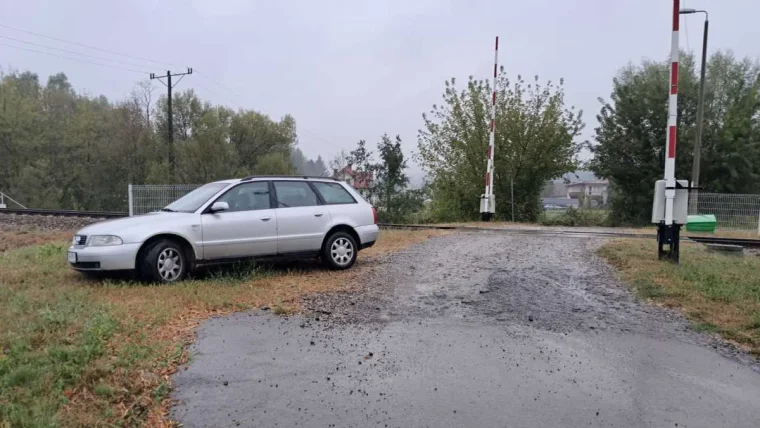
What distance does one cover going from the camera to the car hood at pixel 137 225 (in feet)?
22.0

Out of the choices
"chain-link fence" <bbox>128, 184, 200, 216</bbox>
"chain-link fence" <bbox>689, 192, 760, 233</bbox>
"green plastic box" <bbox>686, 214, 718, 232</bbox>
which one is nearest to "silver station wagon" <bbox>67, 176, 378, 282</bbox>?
"chain-link fence" <bbox>128, 184, 200, 216</bbox>

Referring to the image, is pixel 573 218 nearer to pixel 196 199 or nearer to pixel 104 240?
pixel 196 199

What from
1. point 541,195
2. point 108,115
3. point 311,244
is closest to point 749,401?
point 311,244

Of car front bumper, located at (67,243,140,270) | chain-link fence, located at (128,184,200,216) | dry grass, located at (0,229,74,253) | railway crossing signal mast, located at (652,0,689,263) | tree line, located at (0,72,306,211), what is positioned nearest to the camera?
car front bumper, located at (67,243,140,270)

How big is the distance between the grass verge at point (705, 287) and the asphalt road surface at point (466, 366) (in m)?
0.31

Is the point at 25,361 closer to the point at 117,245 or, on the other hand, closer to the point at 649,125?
the point at 117,245

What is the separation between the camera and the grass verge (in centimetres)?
518

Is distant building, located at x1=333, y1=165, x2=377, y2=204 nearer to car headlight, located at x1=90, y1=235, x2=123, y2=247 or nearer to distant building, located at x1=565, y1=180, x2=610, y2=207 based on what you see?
distant building, located at x1=565, y1=180, x2=610, y2=207

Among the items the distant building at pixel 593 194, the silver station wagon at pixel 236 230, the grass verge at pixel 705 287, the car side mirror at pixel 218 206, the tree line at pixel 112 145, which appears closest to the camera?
the grass verge at pixel 705 287

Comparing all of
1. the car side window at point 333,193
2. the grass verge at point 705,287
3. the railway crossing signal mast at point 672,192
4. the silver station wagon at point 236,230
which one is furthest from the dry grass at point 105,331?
the railway crossing signal mast at point 672,192

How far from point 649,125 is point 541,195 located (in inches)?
383

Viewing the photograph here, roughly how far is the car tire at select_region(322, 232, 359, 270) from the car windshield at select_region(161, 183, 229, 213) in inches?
70.6

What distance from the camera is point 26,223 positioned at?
66.1 ft

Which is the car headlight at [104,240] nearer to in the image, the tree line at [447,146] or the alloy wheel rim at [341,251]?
the alloy wheel rim at [341,251]
